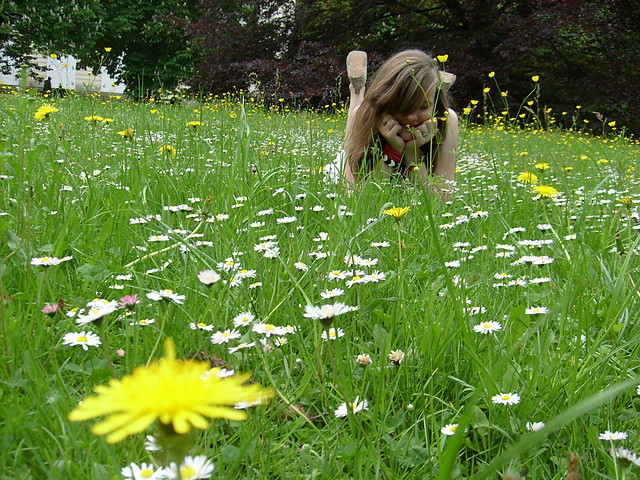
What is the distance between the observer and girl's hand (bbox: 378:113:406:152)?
9.23 feet

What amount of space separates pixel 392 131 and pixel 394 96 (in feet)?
0.62

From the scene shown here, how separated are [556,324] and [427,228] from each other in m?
0.57

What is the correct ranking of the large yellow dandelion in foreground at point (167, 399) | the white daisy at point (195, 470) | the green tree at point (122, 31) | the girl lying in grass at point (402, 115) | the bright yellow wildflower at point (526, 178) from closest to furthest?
the large yellow dandelion in foreground at point (167, 399) < the white daisy at point (195, 470) < the bright yellow wildflower at point (526, 178) < the girl lying in grass at point (402, 115) < the green tree at point (122, 31)

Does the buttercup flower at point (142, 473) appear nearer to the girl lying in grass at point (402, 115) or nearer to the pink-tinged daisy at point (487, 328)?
the pink-tinged daisy at point (487, 328)

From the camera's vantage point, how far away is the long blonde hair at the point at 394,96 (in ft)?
9.11

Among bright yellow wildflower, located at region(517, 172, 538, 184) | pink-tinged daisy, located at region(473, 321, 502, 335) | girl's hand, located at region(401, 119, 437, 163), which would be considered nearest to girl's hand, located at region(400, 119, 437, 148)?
girl's hand, located at region(401, 119, 437, 163)

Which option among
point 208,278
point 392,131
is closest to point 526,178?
point 392,131

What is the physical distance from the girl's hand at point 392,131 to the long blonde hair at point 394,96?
5 centimetres

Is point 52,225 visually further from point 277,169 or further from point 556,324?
point 556,324

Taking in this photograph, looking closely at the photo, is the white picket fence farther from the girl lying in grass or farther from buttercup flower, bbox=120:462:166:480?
the girl lying in grass

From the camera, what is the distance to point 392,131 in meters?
2.80

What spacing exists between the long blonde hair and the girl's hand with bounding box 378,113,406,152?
48mm

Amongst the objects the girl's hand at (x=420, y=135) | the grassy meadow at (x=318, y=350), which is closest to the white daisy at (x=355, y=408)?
the grassy meadow at (x=318, y=350)

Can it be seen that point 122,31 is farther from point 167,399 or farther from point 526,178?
point 167,399
